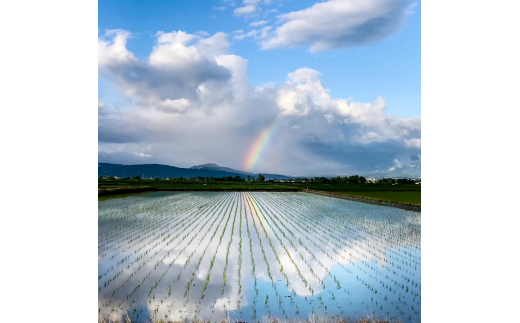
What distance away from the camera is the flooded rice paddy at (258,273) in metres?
5.48

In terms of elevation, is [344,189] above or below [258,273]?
below

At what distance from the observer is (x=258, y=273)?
24.7ft

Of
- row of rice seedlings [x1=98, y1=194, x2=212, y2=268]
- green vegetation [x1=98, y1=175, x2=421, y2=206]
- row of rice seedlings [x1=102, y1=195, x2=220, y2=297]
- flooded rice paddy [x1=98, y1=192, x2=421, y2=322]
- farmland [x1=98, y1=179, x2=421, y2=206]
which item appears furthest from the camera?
green vegetation [x1=98, y1=175, x2=421, y2=206]

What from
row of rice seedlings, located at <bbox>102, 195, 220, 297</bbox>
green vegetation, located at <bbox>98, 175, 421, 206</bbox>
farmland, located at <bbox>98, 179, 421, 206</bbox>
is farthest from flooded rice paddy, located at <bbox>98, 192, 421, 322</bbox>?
green vegetation, located at <bbox>98, 175, 421, 206</bbox>

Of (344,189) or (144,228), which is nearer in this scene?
(144,228)

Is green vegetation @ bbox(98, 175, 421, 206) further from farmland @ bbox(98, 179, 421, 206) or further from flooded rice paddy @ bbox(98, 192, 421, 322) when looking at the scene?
flooded rice paddy @ bbox(98, 192, 421, 322)

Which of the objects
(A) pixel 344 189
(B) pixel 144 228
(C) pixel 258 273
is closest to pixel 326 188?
(A) pixel 344 189

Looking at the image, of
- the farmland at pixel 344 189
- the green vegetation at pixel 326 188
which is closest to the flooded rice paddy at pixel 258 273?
the farmland at pixel 344 189

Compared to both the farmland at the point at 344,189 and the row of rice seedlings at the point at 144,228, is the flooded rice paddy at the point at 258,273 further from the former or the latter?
the farmland at the point at 344,189

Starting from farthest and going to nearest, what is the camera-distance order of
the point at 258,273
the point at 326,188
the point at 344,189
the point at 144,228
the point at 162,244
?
the point at 326,188 → the point at 344,189 → the point at 144,228 → the point at 162,244 → the point at 258,273

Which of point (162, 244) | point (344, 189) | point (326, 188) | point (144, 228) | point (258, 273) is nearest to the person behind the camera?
point (258, 273)

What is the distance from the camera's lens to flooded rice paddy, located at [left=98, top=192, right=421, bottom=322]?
5480 mm

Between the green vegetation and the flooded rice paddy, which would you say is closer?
the flooded rice paddy

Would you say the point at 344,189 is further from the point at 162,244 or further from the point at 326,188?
the point at 162,244
